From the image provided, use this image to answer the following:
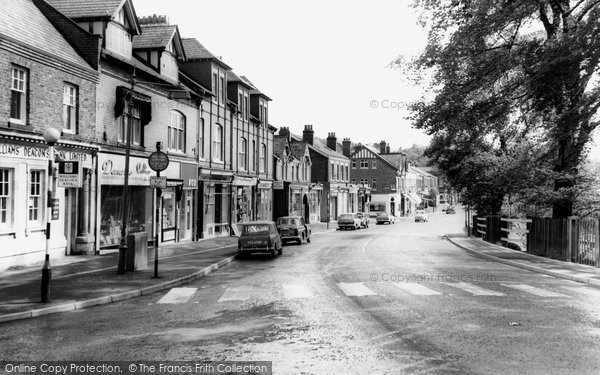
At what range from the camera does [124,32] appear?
75.6ft

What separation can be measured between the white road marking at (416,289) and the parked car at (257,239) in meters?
8.89

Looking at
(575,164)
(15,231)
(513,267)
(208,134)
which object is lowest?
(513,267)

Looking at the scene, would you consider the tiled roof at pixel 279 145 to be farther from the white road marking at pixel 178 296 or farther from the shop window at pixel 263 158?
the white road marking at pixel 178 296

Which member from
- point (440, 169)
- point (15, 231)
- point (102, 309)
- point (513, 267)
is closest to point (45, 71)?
point (15, 231)

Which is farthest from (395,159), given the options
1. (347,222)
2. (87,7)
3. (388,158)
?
(87,7)

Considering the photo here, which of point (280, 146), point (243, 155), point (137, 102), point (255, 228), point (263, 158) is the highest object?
point (280, 146)

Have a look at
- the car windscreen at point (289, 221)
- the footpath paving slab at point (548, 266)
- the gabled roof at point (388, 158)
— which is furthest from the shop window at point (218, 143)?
the gabled roof at point (388, 158)

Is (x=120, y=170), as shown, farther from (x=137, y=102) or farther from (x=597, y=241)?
(x=597, y=241)

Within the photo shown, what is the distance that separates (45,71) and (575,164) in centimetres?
2058

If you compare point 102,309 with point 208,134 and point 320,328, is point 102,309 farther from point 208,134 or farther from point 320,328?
point 208,134

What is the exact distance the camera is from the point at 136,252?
16.2 meters

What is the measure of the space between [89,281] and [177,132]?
14606 millimetres

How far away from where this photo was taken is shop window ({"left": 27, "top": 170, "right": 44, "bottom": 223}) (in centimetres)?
1734

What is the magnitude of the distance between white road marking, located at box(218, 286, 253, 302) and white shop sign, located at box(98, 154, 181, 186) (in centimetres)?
994
